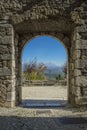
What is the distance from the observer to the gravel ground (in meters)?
5.02

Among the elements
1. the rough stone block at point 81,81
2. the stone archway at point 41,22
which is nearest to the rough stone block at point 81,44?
the stone archway at point 41,22

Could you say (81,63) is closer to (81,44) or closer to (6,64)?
(81,44)

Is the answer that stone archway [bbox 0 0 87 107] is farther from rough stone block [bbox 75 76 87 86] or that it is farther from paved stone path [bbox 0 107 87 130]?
paved stone path [bbox 0 107 87 130]

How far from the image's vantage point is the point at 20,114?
251 inches

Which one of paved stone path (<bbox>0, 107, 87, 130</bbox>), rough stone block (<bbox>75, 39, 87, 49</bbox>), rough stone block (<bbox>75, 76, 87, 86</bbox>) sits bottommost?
paved stone path (<bbox>0, 107, 87, 130</bbox>)

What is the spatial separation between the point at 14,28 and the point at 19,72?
162cm

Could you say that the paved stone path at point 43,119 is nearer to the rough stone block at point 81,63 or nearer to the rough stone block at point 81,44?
the rough stone block at point 81,63

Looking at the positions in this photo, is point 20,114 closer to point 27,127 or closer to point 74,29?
point 27,127

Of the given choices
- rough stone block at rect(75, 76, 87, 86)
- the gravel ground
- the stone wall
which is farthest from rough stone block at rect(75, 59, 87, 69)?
the stone wall

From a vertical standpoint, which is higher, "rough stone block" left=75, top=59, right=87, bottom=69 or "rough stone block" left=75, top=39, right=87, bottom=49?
"rough stone block" left=75, top=39, right=87, bottom=49

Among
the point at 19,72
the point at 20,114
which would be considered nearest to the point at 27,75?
the point at 19,72

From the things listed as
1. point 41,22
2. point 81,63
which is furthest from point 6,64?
point 81,63

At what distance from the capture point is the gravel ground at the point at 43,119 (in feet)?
16.5

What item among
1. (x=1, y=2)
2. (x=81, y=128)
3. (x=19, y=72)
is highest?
(x=1, y=2)
